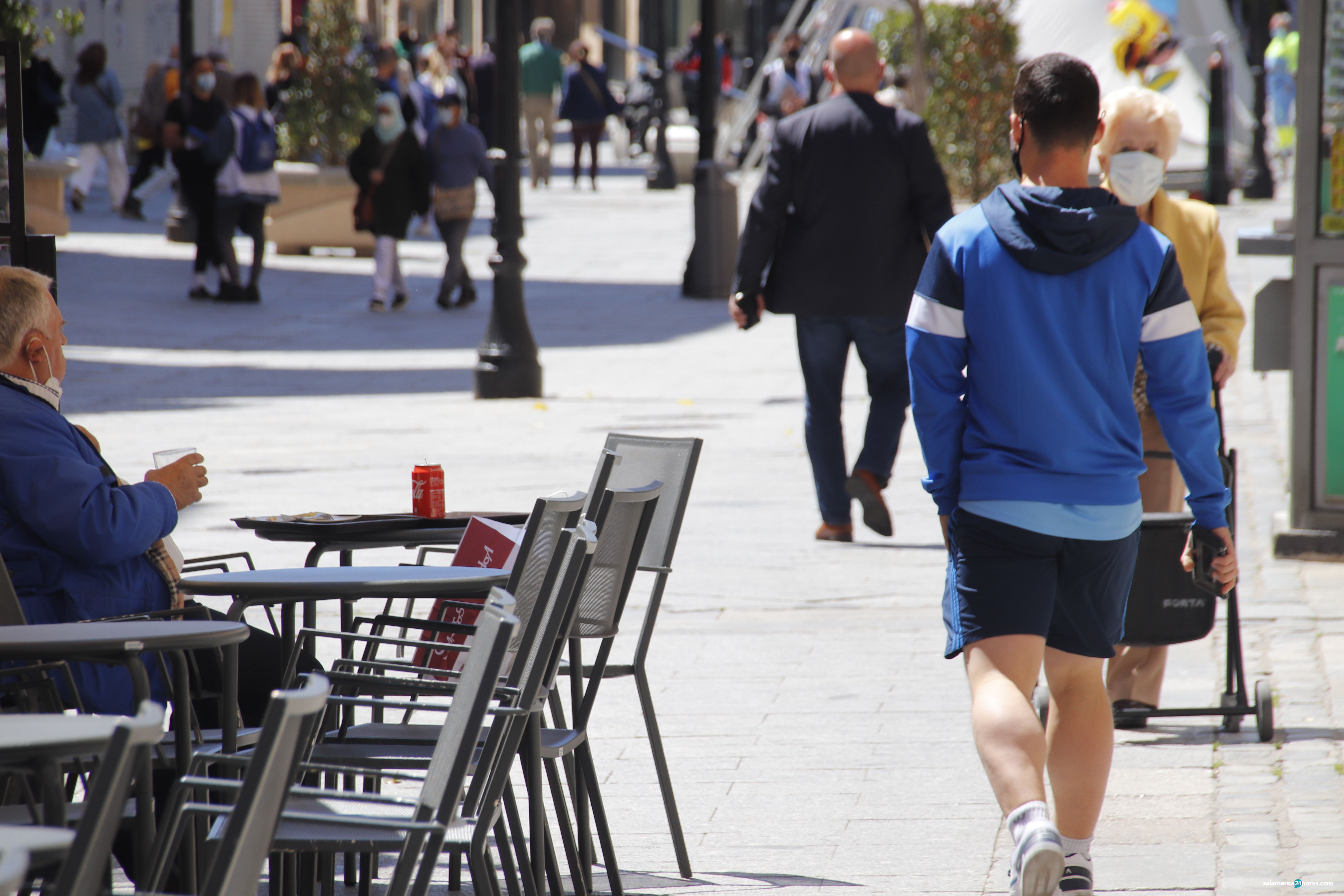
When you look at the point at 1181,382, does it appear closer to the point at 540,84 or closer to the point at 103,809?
the point at 103,809

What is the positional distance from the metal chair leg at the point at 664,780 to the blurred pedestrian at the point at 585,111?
983 inches

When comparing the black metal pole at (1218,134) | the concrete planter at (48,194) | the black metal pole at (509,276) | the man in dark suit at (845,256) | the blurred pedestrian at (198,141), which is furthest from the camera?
the black metal pole at (1218,134)

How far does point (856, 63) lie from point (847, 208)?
2.17 ft

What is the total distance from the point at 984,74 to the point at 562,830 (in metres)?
21.1

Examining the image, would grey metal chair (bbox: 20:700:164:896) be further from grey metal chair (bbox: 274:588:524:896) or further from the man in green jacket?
the man in green jacket

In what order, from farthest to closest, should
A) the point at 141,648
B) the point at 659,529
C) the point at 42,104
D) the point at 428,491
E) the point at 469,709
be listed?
the point at 42,104
the point at 428,491
the point at 659,529
the point at 141,648
the point at 469,709

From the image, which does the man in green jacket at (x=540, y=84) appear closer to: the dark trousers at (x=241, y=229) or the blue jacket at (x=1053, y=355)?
the dark trousers at (x=241, y=229)

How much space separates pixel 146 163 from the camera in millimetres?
24031

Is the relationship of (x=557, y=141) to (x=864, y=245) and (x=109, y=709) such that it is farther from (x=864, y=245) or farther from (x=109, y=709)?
(x=109, y=709)

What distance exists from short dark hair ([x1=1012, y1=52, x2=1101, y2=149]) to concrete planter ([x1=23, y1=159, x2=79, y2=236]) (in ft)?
42.2

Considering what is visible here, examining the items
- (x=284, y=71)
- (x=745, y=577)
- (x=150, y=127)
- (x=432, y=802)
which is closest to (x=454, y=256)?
(x=284, y=71)

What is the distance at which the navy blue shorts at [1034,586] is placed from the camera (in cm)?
385

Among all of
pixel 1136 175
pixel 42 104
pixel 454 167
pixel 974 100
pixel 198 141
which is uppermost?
pixel 974 100

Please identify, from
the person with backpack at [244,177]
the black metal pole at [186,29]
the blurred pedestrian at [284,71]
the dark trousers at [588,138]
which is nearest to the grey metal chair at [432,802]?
the person with backpack at [244,177]
